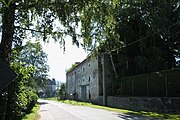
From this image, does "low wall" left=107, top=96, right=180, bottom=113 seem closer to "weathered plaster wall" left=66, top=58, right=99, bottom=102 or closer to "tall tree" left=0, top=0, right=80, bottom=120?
"weathered plaster wall" left=66, top=58, right=99, bottom=102

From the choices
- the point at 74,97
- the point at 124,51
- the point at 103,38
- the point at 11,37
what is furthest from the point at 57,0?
the point at 74,97

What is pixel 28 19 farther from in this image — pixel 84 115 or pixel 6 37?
pixel 84 115

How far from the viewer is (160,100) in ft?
89.6

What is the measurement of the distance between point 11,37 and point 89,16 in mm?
3285

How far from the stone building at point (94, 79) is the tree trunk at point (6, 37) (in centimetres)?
3115

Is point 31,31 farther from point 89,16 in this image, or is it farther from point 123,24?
point 123,24

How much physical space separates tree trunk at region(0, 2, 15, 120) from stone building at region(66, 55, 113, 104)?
3115cm

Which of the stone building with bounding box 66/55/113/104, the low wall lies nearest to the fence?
the low wall

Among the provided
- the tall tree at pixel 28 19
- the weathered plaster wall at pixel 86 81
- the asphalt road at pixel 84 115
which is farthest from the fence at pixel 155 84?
the tall tree at pixel 28 19

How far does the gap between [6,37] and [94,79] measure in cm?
4089

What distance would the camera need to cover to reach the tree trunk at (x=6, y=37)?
36.3ft

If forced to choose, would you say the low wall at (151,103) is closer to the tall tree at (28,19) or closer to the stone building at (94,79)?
the stone building at (94,79)

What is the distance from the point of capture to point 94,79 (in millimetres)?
52312

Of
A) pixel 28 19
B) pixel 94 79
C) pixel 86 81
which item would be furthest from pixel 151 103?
pixel 86 81
